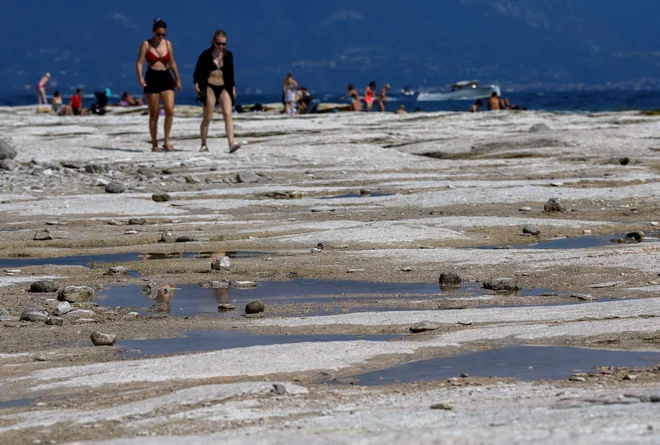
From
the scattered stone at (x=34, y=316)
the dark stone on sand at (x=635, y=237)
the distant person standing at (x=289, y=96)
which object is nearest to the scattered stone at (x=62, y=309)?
the scattered stone at (x=34, y=316)

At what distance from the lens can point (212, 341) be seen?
6.20 m

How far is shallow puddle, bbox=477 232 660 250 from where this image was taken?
9.78m

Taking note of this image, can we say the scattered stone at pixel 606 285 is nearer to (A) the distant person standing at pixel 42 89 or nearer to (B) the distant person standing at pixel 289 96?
(B) the distant person standing at pixel 289 96

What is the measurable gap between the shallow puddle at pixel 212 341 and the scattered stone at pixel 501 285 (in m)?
1.68

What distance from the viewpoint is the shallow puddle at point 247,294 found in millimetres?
7391

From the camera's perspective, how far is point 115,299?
7.66 metres

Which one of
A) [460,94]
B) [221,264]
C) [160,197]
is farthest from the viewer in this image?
[460,94]

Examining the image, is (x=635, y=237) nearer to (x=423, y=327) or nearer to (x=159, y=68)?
(x=423, y=327)

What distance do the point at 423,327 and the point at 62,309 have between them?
2.02m

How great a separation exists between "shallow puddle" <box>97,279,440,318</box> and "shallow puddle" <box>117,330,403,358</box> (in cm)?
78

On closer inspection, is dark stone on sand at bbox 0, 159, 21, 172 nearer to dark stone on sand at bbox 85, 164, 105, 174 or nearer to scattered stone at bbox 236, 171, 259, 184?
dark stone on sand at bbox 85, 164, 105, 174

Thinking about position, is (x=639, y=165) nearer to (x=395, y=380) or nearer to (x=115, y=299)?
(x=115, y=299)

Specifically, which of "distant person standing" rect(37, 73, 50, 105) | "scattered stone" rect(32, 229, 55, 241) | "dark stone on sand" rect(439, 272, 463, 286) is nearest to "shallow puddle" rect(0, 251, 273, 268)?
"scattered stone" rect(32, 229, 55, 241)

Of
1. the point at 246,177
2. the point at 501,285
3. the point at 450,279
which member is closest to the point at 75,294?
the point at 450,279
